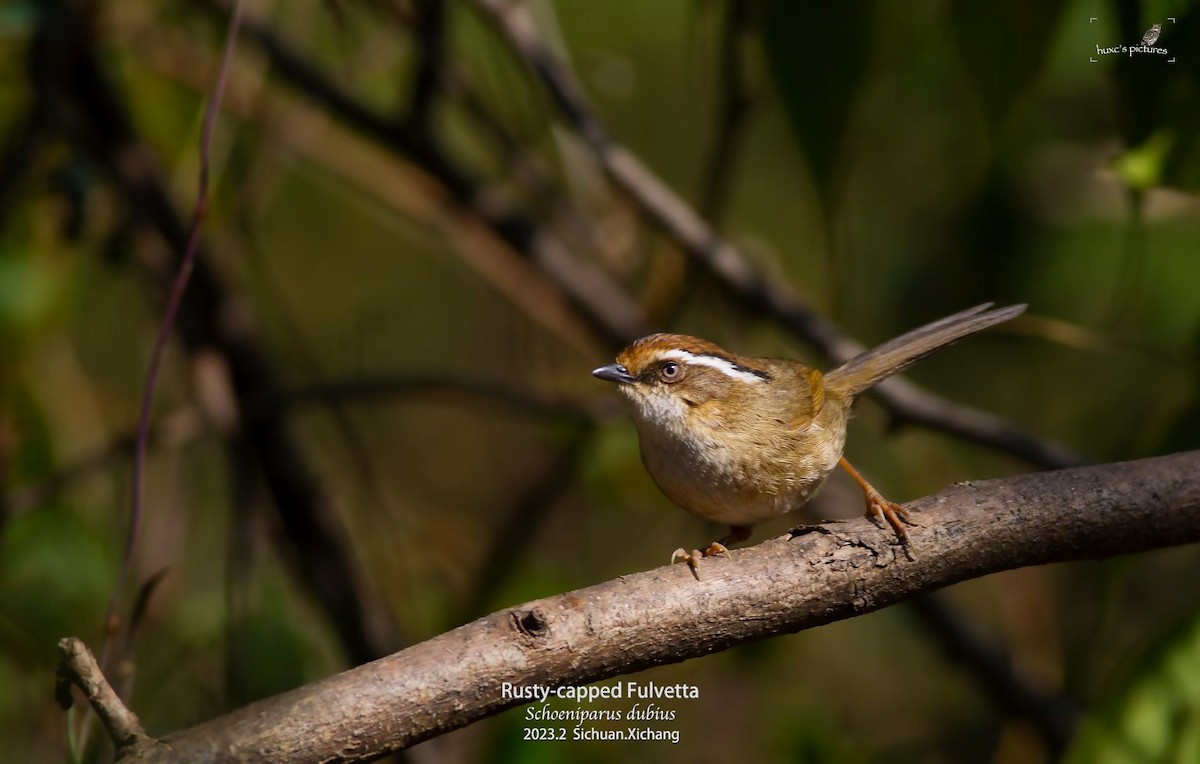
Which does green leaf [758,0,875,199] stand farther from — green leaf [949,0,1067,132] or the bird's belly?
the bird's belly

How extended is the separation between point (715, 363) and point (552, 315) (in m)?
1.59

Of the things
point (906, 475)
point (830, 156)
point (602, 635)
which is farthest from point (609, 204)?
point (602, 635)

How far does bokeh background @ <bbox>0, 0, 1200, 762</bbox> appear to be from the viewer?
10.4 feet

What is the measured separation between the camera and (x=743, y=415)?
314 cm

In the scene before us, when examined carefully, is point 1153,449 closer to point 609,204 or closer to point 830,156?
point 830,156

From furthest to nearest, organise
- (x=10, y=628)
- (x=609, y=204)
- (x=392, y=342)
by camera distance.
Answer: (x=392, y=342)
(x=609, y=204)
(x=10, y=628)

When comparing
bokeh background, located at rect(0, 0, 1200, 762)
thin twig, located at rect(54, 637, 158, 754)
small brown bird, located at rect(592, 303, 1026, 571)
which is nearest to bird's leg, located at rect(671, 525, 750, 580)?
small brown bird, located at rect(592, 303, 1026, 571)

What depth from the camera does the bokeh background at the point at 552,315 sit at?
10.4 feet

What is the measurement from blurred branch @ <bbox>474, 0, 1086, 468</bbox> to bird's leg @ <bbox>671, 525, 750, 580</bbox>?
1.81ft

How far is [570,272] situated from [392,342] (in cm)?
295

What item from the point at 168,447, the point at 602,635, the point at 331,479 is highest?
the point at 331,479

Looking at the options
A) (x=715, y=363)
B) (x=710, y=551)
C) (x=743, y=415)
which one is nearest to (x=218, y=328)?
(x=715, y=363)

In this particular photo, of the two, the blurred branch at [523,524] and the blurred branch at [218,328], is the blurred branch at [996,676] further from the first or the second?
the blurred branch at [218,328]

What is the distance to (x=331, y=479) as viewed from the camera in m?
5.86
